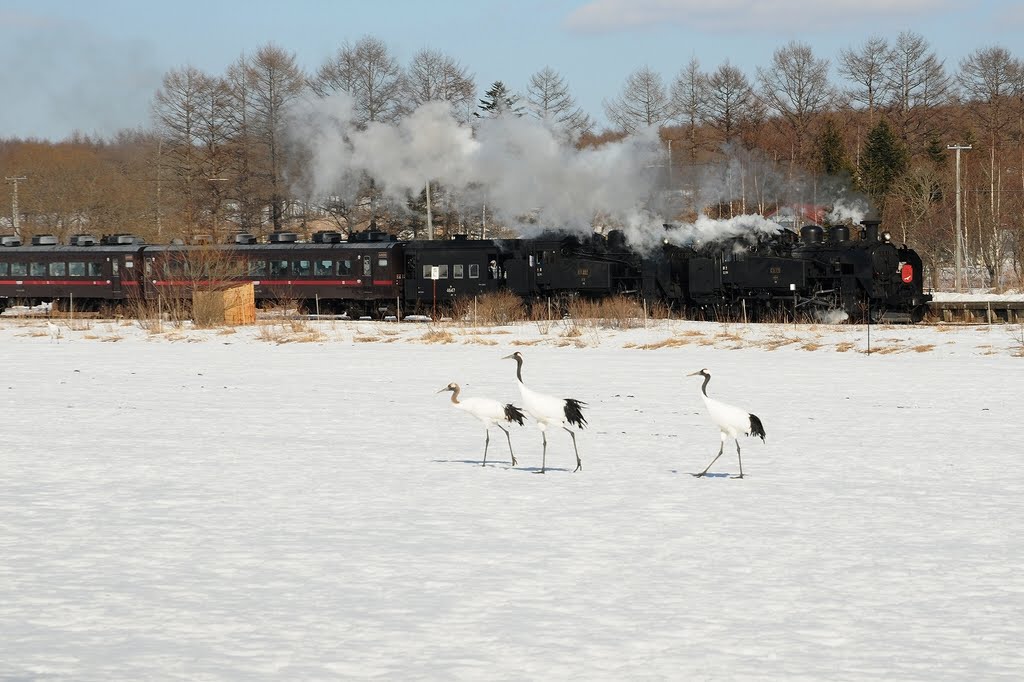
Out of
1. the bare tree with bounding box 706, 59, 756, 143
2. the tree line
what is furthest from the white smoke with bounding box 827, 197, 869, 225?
the bare tree with bounding box 706, 59, 756, 143

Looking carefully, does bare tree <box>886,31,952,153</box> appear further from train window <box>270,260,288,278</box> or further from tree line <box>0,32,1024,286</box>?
train window <box>270,260,288,278</box>

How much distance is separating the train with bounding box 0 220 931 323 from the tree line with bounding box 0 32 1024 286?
628cm

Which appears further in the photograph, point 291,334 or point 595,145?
point 595,145

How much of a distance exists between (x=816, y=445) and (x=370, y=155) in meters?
38.3

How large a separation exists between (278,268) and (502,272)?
30.1 ft

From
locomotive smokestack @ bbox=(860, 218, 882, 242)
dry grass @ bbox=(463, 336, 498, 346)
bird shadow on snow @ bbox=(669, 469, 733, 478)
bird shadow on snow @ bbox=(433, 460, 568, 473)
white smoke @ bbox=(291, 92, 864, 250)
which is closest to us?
bird shadow on snow @ bbox=(669, 469, 733, 478)

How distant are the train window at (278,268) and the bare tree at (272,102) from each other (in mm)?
23802

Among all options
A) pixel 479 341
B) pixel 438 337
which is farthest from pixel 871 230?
pixel 438 337

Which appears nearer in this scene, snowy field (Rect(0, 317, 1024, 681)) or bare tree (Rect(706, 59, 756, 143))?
snowy field (Rect(0, 317, 1024, 681))

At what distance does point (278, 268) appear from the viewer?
50875 mm

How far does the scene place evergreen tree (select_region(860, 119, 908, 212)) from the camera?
81.9 metres

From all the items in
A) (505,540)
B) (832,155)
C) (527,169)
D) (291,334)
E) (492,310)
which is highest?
(832,155)

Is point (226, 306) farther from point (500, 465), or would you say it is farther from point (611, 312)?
point (500, 465)

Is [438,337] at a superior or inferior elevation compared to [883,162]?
inferior
